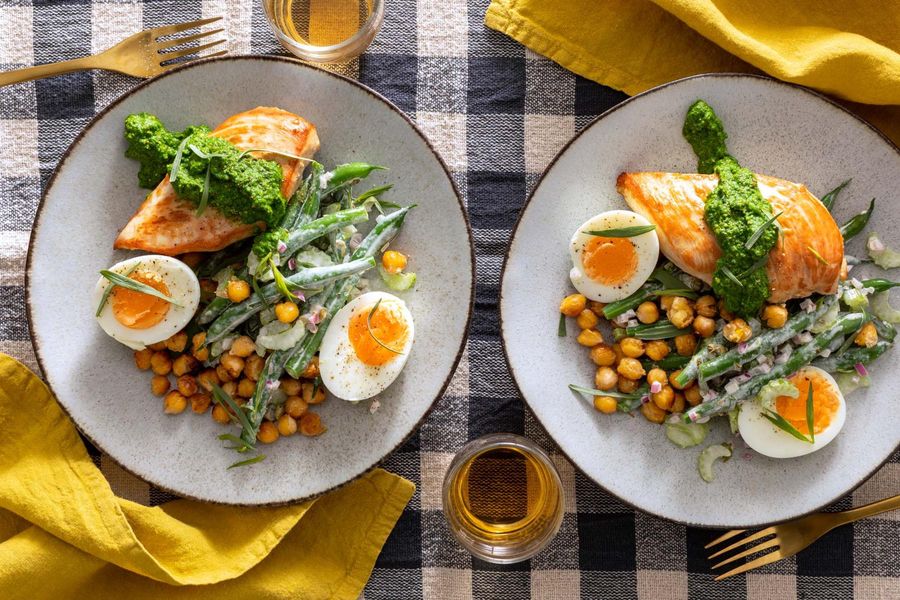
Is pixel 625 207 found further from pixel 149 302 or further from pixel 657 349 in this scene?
pixel 149 302

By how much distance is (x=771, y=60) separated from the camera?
3107 millimetres

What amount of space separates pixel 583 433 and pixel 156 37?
2.31 metres

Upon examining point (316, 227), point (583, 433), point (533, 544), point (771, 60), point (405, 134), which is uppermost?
point (771, 60)

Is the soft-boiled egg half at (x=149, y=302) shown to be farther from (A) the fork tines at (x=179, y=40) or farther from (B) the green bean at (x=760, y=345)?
(B) the green bean at (x=760, y=345)

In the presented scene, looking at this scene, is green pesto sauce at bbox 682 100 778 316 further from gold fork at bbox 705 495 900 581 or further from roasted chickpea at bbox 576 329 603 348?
gold fork at bbox 705 495 900 581

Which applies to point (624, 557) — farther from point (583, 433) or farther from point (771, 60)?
point (771, 60)

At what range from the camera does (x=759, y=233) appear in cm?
287

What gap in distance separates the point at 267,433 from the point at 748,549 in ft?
6.60

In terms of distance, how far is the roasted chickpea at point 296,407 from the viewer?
3.11 metres

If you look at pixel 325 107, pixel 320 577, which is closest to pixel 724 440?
pixel 320 577

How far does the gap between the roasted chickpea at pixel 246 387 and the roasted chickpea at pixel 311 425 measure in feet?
0.73

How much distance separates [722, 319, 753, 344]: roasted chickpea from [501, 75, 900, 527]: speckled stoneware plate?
41 cm

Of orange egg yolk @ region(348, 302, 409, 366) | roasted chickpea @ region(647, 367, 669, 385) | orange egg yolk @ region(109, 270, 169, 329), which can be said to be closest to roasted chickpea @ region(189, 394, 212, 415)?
orange egg yolk @ region(109, 270, 169, 329)

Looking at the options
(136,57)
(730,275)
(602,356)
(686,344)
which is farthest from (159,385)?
(730,275)
